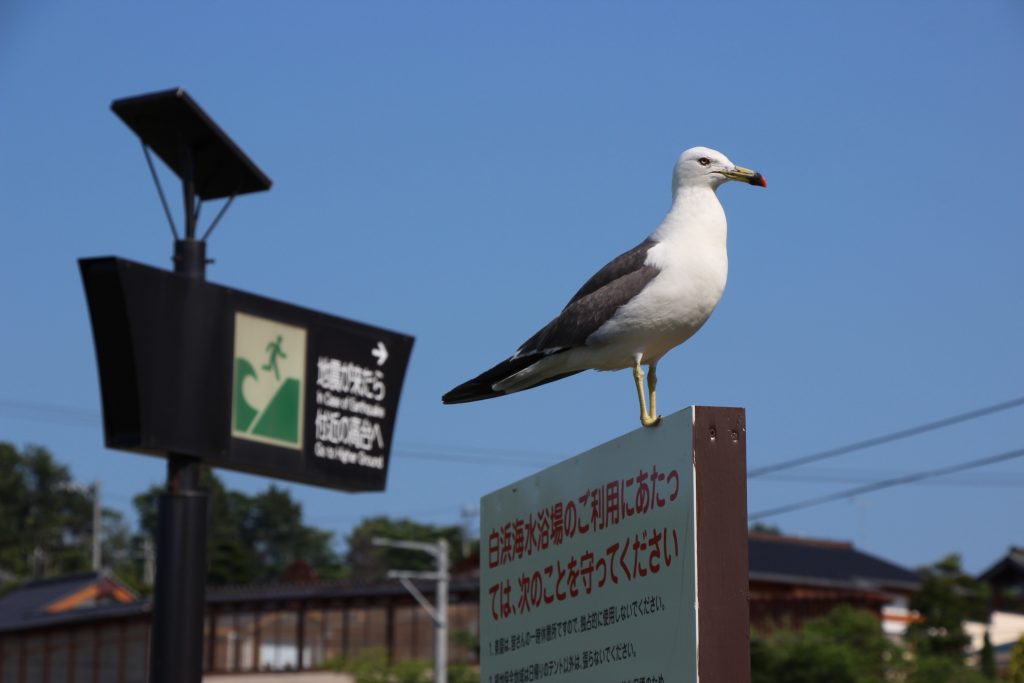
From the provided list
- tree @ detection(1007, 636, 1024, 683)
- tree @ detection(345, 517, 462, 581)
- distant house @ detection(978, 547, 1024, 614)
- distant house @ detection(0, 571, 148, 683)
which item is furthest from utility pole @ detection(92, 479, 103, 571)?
tree @ detection(1007, 636, 1024, 683)

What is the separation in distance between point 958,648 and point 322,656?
→ 19.4 m

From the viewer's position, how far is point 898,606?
62906 millimetres

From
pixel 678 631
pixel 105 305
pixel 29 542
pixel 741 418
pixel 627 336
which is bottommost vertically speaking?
pixel 678 631

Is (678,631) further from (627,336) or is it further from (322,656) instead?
(322,656)

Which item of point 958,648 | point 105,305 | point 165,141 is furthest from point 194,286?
point 958,648

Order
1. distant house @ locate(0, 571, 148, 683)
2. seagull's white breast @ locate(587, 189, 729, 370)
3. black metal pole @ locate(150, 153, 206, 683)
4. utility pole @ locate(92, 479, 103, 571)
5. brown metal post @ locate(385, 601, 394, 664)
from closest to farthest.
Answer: seagull's white breast @ locate(587, 189, 729, 370) → black metal pole @ locate(150, 153, 206, 683) → brown metal post @ locate(385, 601, 394, 664) → distant house @ locate(0, 571, 148, 683) → utility pole @ locate(92, 479, 103, 571)

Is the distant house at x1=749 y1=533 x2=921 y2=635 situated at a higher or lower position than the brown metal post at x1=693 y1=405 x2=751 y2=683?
higher

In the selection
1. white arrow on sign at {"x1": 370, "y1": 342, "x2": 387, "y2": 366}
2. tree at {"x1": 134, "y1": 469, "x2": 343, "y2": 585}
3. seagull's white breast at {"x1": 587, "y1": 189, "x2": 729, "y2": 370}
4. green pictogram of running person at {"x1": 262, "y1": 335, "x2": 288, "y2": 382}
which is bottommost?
seagull's white breast at {"x1": 587, "y1": 189, "x2": 729, "y2": 370}

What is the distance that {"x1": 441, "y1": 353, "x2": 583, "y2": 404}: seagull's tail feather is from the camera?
632 cm

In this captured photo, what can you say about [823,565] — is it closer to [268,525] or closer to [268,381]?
[268,525]

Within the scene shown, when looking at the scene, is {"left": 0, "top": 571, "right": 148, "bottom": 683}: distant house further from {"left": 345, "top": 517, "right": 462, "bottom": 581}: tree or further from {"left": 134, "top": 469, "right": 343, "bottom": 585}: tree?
{"left": 134, "top": 469, "right": 343, "bottom": 585}: tree

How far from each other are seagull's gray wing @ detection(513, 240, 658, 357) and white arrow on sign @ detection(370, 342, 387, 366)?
611cm

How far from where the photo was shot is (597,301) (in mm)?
5992

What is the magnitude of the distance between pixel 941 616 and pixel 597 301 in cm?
3786
